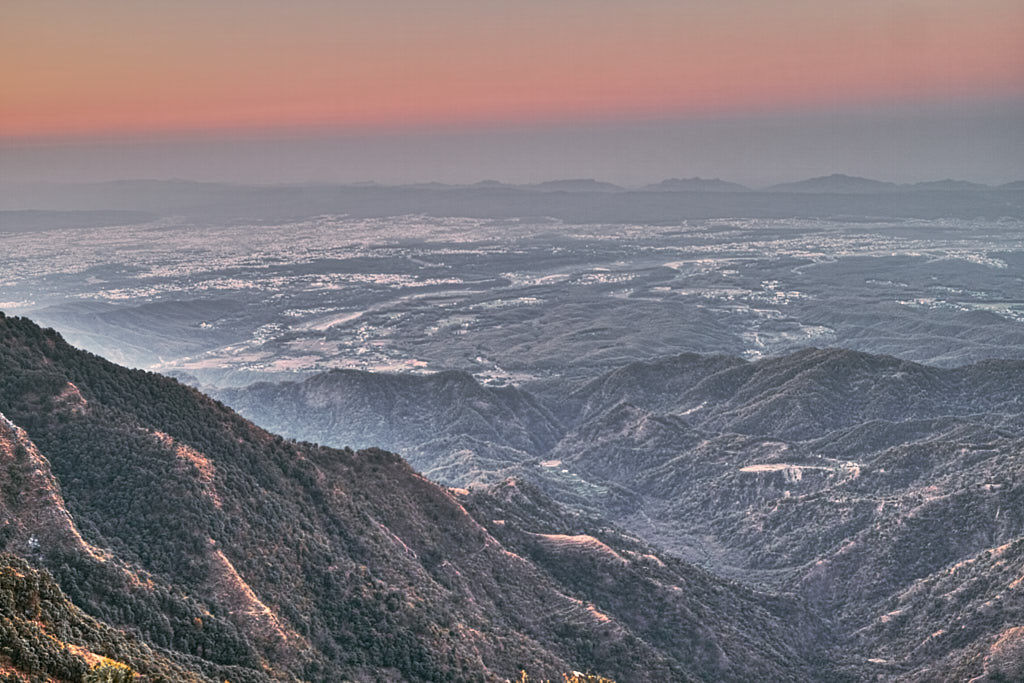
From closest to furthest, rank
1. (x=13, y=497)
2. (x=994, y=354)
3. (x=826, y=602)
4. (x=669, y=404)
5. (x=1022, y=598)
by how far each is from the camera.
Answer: (x=13, y=497) < (x=1022, y=598) < (x=826, y=602) < (x=669, y=404) < (x=994, y=354)

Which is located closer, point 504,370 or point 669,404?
point 669,404

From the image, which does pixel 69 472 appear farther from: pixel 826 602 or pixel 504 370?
pixel 504 370

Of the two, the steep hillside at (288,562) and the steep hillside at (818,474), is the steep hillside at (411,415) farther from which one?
the steep hillside at (288,562)

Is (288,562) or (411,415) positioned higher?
(288,562)

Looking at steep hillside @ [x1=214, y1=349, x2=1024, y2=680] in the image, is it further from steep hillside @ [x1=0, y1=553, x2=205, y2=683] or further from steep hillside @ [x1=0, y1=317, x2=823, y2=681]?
steep hillside @ [x1=0, y1=553, x2=205, y2=683]

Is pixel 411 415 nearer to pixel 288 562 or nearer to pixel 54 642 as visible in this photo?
pixel 288 562

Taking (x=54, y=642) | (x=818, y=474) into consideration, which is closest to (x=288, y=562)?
(x=54, y=642)

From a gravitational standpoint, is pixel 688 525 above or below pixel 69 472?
below

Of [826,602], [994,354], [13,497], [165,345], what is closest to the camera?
[13,497]

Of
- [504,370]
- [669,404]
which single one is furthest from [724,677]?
[504,370]
